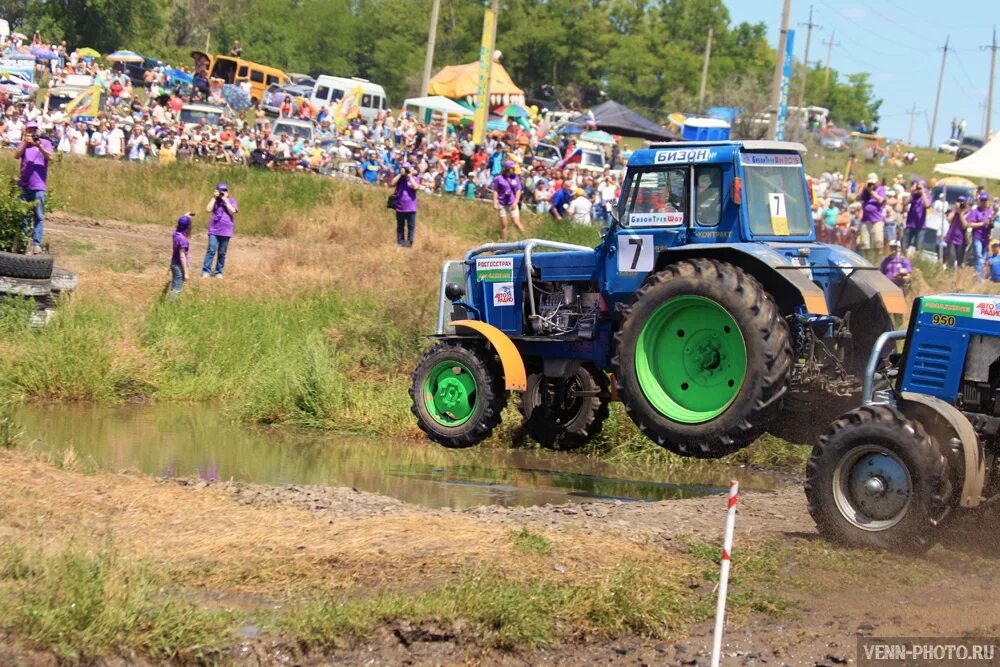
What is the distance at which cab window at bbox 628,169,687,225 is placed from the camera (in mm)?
11891

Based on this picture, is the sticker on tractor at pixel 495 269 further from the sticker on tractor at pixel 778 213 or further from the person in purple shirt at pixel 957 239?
the person in purple shirt at pixel 957 239

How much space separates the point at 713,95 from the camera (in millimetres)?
67438

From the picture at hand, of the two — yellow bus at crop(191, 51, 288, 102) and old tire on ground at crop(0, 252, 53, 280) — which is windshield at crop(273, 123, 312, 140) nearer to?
yellow bus at crop(191, 51, 288, 102)

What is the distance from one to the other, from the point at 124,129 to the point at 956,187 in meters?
26.1

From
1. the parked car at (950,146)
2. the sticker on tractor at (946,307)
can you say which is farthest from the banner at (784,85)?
the parked car at (950,146)

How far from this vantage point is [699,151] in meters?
11.8

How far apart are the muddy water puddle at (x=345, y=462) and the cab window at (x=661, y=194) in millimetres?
2835

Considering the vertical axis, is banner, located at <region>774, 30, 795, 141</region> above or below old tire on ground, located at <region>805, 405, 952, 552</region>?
above

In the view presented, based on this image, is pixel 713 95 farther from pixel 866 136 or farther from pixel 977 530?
pixel 977 530

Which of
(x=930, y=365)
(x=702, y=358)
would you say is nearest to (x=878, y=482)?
(x=930, y=365)

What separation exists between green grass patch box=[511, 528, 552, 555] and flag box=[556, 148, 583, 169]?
24622mm

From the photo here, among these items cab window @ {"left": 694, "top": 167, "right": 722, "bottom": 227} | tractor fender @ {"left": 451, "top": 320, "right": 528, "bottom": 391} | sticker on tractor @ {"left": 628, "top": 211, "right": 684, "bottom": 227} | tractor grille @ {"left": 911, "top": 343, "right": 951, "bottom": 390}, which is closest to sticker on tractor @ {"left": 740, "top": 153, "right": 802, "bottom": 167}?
cab window @ {"left": 694, "top": 167, "right": 722, "bottom": 227}

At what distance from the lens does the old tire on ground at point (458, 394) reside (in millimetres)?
13180

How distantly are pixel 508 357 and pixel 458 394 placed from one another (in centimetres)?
80
